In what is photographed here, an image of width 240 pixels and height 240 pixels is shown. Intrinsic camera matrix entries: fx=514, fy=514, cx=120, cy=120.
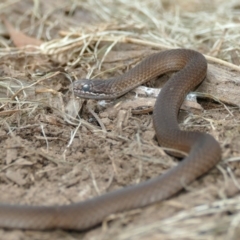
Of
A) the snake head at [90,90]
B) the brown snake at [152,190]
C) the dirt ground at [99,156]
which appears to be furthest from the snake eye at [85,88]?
the brown snake at [152,190]

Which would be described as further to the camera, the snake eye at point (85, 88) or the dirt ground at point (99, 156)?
the snake eye at point (85, 88)

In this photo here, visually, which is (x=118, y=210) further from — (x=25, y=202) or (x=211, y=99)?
(x=211, y=99)

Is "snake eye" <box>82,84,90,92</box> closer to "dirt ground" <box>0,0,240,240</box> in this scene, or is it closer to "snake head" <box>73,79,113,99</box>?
"snake head" <box>73,79,113,99</box>


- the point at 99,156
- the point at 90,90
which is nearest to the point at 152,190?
the point at 99,156

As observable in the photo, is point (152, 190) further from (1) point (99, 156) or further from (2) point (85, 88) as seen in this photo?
(2) point (85, 88)

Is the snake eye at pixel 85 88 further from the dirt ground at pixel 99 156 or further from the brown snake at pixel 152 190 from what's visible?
the brown snake at pixel 152 190

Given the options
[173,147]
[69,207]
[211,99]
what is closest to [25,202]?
[69,207]
